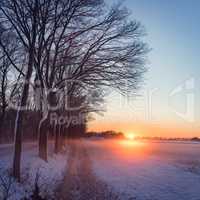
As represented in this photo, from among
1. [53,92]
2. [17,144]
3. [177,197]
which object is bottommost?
[177,197]

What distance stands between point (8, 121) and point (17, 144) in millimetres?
50502

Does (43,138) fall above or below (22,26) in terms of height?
below

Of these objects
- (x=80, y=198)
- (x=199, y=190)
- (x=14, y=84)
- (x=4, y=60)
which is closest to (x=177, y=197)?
(x=199, y=190)

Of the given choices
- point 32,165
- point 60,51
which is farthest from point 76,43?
point 32,165

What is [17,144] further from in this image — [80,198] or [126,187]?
[126,187]

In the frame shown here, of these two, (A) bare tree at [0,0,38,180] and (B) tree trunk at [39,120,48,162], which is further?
(B) tree trunk at [39,120,48,162]

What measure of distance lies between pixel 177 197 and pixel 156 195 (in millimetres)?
876

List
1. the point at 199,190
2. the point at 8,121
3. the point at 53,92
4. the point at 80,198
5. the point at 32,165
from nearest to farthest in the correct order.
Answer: the point at 80,198, the point at 199,190, the point at 32,165, the point at 53,92, the point at 8,121

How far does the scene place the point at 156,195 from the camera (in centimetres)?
1375

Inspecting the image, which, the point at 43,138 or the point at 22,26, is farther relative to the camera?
the point at 43,138

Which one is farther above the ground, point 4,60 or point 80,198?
point 4,60

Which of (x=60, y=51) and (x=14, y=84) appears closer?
(x=60, y=51)

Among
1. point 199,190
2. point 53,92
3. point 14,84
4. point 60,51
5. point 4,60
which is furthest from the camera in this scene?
point 14,84

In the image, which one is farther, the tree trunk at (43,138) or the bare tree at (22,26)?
the tree trunk at (43,138)
